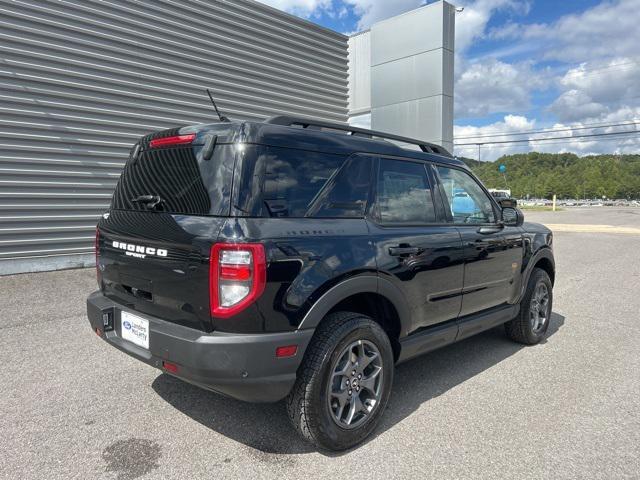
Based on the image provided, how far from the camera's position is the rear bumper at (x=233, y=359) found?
236 centimetres

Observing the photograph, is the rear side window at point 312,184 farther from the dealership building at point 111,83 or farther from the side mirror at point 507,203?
the dealership building at point 111,83

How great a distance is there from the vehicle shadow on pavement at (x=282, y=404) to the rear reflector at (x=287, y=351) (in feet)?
2.27

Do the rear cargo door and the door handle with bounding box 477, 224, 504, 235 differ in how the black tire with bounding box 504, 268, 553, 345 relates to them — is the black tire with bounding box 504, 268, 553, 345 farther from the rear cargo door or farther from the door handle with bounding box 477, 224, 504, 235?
the rear cargo door

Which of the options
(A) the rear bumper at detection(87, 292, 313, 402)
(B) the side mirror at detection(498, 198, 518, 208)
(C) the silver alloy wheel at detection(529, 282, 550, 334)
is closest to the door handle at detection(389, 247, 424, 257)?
(A) the rear bumper at detection(87, 292, 313, 402)

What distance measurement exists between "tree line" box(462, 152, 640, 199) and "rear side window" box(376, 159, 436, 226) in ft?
333

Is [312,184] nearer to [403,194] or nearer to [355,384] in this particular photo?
[403,194]

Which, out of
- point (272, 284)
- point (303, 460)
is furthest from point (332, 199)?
point (303, 460)

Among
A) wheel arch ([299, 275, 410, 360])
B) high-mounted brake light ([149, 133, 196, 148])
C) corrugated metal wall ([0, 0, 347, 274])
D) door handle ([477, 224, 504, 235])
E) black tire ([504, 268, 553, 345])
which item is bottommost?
black tire ([504, 268, 553, 345])

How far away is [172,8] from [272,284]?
27.8ft

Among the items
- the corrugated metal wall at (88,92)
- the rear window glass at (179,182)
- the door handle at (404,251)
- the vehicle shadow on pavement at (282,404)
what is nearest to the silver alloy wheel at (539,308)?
the vehicle shadow on pavement at (282,404)

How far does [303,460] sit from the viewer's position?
2.66 meters

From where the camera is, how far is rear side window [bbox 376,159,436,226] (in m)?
3.18

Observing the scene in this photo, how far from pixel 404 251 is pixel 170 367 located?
5.34 feet

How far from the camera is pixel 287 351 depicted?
246cm
